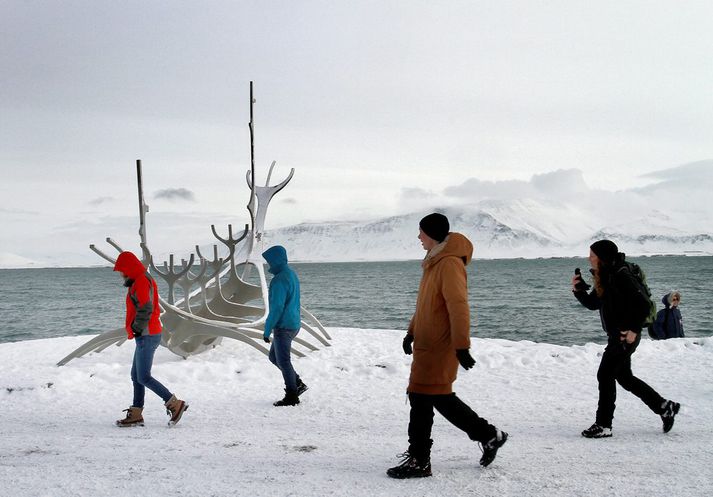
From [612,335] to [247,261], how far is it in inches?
321

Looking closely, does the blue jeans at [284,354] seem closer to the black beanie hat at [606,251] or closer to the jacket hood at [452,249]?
the jacket hood at [452,249]

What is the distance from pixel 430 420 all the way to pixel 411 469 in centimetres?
37

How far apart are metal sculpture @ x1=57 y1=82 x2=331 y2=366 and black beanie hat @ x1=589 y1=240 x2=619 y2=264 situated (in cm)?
537

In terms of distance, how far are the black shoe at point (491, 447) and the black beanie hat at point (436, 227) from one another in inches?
59.4

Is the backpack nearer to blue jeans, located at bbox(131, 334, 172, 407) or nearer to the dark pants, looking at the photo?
the dark pants

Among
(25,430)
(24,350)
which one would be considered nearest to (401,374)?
(25,430)

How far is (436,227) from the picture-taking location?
4.41m

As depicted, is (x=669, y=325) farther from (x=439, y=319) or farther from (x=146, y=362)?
(x=146, y=362)

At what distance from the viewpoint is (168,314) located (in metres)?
10.1

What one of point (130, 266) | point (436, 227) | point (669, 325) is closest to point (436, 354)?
point (436, 227)

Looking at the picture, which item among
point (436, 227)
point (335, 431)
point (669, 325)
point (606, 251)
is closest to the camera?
point (436, 227)

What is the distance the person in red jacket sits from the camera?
6094mm

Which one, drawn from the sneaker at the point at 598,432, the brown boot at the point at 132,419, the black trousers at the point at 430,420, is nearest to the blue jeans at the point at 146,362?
the brown boot at the point at 132,419

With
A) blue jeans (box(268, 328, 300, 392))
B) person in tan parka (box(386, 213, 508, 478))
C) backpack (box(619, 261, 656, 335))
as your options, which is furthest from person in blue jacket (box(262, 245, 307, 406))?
backpack (box(619, 261, 656, 335))
